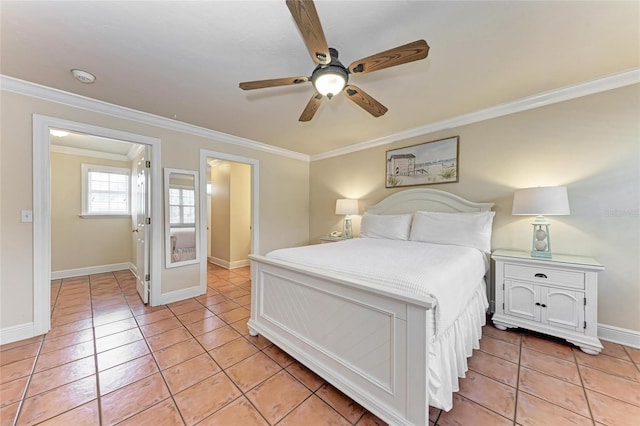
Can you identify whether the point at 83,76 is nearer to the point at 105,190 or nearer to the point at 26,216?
the point at 26,216

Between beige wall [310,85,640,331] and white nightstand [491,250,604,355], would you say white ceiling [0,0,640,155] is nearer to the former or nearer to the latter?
beige wall [310,85,640,331]

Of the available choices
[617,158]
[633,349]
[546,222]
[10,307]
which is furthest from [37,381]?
[617,158]

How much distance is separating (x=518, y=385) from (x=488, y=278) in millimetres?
1312

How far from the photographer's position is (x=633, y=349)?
6.59ft

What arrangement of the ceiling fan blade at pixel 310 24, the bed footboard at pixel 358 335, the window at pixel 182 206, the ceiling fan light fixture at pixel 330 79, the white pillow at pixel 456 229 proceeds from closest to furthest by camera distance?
the ceiling fan blade at pixel 310 24, the bed footboard at pixel 358 335, the ceiling fan light fixture at pixel 330 79, the white pillow at pixel 456 229, the window at pixel 182 206

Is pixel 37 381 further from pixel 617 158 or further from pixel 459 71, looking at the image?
pixel 617 158

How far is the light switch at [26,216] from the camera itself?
7.33 ft

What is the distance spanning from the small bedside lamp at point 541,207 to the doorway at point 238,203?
11.7ft

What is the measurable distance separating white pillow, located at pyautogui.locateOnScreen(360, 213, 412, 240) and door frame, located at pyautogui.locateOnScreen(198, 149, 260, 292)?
6.11 ft

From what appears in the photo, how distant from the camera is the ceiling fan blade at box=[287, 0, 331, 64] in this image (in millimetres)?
1050

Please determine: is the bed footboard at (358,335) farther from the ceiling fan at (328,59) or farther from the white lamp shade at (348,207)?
the white lamp shade at (348,207)

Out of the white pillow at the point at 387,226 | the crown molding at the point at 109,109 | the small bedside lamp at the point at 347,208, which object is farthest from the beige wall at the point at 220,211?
the white pillow at the point at 387,226

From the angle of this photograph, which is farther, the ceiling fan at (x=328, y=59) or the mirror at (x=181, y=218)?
the mirror at (x=181, y=218)

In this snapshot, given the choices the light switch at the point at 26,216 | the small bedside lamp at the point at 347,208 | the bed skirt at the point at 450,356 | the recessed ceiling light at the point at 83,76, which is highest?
the recessed ceiling light at the point at 83,76
